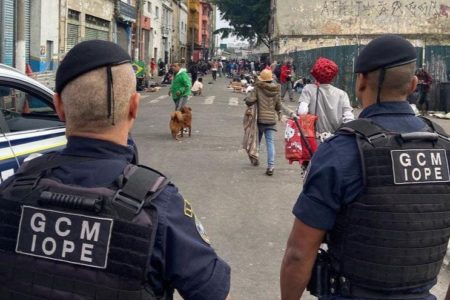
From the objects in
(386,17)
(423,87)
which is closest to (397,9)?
(386,17)

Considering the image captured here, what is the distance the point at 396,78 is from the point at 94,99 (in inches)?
50.0

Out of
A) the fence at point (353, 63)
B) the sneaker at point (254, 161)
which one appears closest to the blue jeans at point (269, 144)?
the sneaker at point (254, 161)

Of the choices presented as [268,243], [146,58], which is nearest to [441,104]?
[268,243]

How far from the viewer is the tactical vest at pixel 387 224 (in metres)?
2.31

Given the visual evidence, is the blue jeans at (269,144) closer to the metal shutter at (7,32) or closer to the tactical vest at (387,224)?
the tactical vest at (387,224)

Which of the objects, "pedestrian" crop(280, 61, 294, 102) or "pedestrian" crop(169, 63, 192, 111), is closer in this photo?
"pedestrian" crop(169, 63, 192, 111)

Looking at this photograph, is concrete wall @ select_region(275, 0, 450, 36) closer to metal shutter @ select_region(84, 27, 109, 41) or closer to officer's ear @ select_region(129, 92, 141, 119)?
metal shutter @ select_region(84, 27, 109, 41)

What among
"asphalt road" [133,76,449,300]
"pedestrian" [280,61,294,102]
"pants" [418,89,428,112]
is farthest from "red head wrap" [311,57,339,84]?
"pedestrian" [280,61,294,102]

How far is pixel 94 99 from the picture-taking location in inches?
70.7

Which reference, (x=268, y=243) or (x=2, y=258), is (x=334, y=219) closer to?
(x=2, y=258)

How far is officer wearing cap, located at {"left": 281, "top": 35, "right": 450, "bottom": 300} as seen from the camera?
2.31 metres

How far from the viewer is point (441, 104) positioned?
19625mm

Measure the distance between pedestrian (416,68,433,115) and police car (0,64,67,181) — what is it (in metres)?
15.2

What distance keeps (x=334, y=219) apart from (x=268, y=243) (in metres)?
3.71
